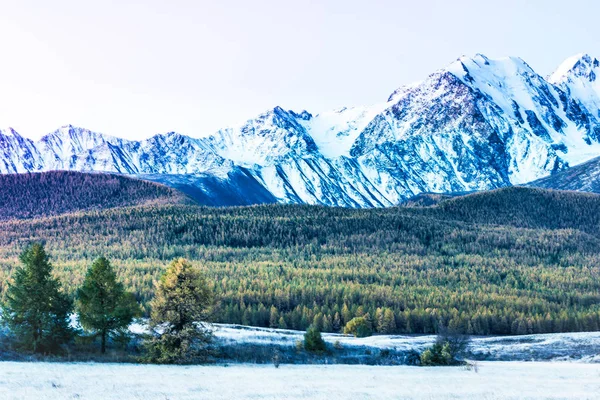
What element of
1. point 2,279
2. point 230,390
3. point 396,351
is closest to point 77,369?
point 230,390

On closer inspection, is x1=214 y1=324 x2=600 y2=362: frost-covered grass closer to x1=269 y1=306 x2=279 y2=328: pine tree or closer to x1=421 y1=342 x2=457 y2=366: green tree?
x1=421 y1=342 x2=457 y2=366: green tree

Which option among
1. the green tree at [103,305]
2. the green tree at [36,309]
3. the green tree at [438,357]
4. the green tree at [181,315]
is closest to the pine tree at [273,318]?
the green tree at [103,305]

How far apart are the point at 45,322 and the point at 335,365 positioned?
29.6 m

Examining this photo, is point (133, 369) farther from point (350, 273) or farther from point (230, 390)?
point (350, 273)

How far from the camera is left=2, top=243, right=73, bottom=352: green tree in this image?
2547 inches

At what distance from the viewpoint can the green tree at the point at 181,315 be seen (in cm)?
6431

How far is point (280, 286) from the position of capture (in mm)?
165125

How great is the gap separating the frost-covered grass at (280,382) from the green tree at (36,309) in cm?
900

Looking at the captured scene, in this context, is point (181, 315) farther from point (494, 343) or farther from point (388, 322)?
point (388, 322)

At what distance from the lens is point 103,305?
2670 inches

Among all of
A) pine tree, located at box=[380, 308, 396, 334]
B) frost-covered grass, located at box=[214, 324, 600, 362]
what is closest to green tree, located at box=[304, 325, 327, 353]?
frost-covered grass, located at box=[214, 324, 600, 362]

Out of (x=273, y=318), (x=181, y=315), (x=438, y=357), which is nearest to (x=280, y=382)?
(x=181, y=315)

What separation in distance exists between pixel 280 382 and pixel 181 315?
58.7 ft

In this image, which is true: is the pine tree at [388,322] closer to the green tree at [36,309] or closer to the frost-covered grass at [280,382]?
the frost-covered grass at [280,382]
